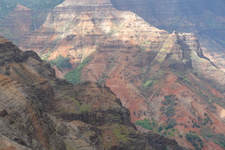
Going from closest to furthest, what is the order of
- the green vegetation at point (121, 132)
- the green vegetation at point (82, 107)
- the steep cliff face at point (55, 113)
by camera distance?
the steep cliff face at point (55, 113) → the green vegetation at point (121, 132) → the green vegetation at point (82, 107)

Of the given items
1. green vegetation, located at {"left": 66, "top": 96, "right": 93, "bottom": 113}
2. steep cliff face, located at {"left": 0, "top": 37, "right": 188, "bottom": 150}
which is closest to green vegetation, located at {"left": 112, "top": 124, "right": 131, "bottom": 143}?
steep cliff face, located at {"left": 0, "top": 37, "right": 188, "bottom": 150}

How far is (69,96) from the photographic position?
511 feet

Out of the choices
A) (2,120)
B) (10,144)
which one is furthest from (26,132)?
(10,144)

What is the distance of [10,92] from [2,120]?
35.1 feet

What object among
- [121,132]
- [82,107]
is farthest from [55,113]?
[121,132]

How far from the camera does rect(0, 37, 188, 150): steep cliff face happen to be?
8494cm

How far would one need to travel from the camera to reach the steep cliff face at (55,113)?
8494 centimetres

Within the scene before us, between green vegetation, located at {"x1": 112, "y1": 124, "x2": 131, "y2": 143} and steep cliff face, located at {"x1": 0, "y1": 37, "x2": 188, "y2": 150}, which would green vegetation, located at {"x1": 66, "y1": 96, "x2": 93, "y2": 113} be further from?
green vegetation, located at {"x1": 112, "y1": 124, "x2": 131, "y2": 143}

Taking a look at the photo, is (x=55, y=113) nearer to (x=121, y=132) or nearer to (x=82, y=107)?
(x=82, y=107)

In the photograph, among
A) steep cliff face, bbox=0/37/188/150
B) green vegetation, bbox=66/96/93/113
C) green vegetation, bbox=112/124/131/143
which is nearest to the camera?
steep cliff face, bbox=0/37/188/150

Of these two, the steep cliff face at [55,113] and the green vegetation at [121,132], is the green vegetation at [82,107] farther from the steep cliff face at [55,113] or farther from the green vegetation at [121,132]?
the green vegetation at [121,132]

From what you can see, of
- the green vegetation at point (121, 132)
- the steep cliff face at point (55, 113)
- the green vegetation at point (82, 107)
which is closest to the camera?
the steep cliff face at point (55, 113)

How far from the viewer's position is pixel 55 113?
13938 centimetres

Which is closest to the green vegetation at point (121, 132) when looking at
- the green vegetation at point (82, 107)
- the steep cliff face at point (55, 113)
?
the steep cliff face at point (55, 113)
